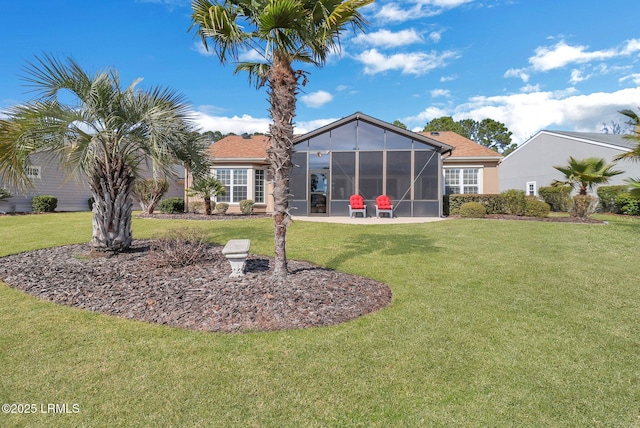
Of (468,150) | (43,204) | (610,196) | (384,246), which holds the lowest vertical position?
(384,246)

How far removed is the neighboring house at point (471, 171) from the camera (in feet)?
57.5

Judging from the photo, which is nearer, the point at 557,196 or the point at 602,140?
the point at 557,196

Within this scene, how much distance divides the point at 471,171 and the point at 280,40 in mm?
16169

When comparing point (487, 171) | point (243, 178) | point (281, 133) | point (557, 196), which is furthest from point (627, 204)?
point (243, 178)

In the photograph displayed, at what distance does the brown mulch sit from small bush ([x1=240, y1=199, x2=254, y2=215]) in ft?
34.3

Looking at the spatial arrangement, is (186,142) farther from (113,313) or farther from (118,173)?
(113,313)

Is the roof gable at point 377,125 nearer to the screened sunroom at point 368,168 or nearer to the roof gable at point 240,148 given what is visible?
the screened sunroom at point 368,168

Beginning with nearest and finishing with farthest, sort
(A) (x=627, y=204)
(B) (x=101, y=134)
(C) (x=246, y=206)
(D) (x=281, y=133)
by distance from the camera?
(D) (x=281, y=133), (B) (x=101, y=134), (A) (x=627, y=204), (C) (x=246, y=206)

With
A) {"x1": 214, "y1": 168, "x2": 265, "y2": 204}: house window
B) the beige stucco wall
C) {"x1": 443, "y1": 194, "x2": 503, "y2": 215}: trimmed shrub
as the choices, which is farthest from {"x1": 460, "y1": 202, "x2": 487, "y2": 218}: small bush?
{"x1": 214, "y1": 168, "x2": 265, "y2": 204}: house window

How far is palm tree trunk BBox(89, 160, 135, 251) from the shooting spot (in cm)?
681

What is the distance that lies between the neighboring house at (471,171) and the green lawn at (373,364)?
1309 cm

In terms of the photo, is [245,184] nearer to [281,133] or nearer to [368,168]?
[368,168]

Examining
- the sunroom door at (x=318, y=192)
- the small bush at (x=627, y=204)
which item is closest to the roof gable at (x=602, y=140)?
the small bush at (x=627, y=204)

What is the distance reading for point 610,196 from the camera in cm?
1705
